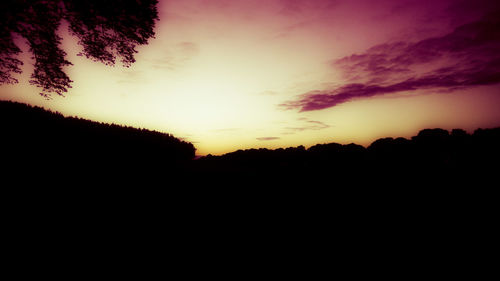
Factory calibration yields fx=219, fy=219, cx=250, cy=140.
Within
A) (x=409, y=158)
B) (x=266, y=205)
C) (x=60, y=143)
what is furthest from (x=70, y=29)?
(x=409, y=158)

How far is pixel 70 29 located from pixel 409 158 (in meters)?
14.3

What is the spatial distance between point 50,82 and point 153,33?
20.3 feet

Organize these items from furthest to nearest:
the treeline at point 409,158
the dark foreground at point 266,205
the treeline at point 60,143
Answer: the treeline at point 60,143
the treeline at point 409,158
the dark foreground at point 266,205

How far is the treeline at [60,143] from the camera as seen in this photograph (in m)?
6.78

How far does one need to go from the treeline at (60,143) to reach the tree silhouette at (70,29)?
2616 mm

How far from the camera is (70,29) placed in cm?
955

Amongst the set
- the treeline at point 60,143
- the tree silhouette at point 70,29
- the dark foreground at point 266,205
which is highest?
the tree silhouette at point 70,29

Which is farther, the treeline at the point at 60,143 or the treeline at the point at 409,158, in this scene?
the treeline at the point at 60,143

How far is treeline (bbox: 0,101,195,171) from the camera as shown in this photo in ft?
22.2

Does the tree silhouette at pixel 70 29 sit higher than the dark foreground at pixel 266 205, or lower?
higher

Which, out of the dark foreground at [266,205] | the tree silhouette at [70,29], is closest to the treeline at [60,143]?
the dark foreground at [266,205]

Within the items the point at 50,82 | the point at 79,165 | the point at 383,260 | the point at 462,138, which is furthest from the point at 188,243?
the point at 50,82

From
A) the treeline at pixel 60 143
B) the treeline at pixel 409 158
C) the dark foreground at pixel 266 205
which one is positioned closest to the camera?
the dark foreground at pixel 266 205

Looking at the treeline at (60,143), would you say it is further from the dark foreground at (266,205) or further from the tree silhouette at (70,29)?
the tree silhouette at (70,29)
